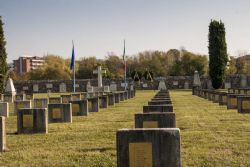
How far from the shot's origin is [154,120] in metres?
11.4

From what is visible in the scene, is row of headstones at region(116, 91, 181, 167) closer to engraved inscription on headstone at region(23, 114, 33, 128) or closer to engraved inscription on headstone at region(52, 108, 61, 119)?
engraved inscription on headstone at region(23, 114, 33, 128)

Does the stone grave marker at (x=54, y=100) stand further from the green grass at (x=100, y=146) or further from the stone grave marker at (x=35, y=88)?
the stone grave marker at (x=35, y=88)

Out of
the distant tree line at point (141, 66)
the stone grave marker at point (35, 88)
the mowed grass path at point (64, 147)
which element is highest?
the distant tree line at point (141, 66)

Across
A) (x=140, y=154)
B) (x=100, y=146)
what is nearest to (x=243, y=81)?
(x=100, y=146)

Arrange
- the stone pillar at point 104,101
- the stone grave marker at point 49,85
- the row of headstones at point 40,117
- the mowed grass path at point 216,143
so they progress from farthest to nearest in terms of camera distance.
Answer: the stone grave marker at point 49,85 < the stone pillar at point 104,101 < the row of headstones at point 40,117 < the mowed grass path at point 216,143

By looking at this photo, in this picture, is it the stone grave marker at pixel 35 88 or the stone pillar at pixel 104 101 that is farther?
the stone grave marker at pixel 35 88

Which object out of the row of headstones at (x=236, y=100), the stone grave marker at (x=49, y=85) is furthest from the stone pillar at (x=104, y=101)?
the stone grave marker at (x=49, y=85)

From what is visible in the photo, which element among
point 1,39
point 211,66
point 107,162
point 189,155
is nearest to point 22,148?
point 107,162

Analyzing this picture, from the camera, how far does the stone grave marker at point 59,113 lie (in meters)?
17.7

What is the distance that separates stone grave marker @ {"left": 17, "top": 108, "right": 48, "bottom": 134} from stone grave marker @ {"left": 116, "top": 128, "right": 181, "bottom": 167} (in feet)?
21.8

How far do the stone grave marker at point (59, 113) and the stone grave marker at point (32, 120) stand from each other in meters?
3.47

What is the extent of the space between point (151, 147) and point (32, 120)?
711 cm

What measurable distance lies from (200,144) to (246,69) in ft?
328

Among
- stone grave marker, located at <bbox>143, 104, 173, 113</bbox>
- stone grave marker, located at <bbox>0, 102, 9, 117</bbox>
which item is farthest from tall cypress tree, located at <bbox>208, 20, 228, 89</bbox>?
stone grave marker, located at <bbox>143, 104, 173, 113</bbox>
